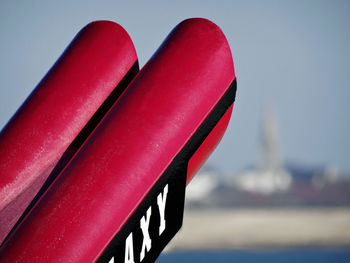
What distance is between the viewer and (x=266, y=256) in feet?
151

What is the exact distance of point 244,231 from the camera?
47938mm

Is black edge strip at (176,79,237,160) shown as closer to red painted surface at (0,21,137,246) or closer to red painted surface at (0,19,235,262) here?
red painted surface at (0,19,235,262)

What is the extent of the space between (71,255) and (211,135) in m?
0.54

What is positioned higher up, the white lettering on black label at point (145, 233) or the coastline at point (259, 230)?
the coastline at point (259, 230)

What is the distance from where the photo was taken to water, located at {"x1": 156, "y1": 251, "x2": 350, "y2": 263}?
141ft

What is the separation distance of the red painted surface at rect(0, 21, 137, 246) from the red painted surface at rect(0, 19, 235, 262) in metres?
0.14

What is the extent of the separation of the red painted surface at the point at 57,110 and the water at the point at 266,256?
4069 cm

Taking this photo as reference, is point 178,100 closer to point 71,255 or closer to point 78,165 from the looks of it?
point 78,165

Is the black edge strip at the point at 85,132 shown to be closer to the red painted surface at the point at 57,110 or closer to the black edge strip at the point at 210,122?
the red painted surface at the point at 57,110

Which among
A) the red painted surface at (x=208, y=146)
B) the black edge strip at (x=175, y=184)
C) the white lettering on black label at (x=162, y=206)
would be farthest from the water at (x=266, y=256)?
the white lettering on black label at (x=162, y=206)

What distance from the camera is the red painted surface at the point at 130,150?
1.62m

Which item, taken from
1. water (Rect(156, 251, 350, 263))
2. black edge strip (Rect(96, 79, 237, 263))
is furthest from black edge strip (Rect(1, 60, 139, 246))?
water (Rect(156, 251, 350, 263))

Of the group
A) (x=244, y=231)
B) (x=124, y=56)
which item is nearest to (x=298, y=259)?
(x=244, y=231)

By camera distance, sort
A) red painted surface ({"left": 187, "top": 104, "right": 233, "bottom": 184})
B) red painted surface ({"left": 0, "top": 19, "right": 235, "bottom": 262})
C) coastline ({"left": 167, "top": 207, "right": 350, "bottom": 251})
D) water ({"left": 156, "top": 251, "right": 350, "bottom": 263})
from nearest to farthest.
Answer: red painted surface ({"left": 0, "top": 19, "right": 235, "bottom": 262}), red painted surface ({"left": 187, "top": 104, "right": 233, "bottom": 184}), water ({"left": 156, "top": 251, "right": 350, "bottom": 263}), coastline ({"left": 167, "top": 207, "right": 350, "bottom": 251})
